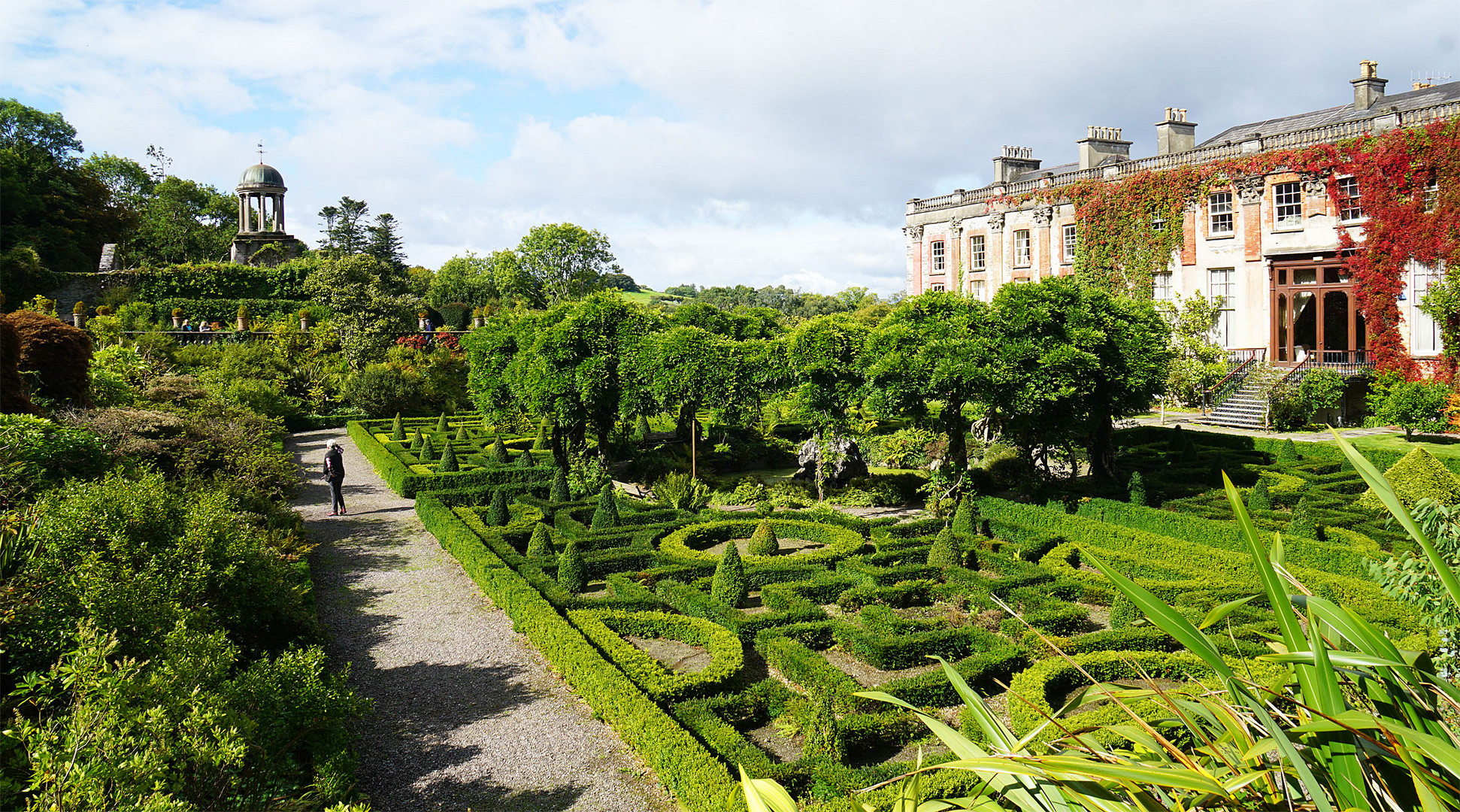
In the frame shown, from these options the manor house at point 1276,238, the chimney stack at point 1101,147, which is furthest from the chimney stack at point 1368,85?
the chimney stack at point 1101,147

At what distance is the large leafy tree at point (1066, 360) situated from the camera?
14.7 meters

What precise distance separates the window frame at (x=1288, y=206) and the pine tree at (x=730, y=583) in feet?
78.0

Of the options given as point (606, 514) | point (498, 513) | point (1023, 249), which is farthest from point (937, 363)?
point (1023, 249)

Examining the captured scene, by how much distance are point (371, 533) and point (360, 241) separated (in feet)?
193

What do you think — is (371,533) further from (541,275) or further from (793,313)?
(793,313)

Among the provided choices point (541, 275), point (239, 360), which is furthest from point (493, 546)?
point (541, 275)

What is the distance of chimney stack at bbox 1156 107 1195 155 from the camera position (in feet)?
104

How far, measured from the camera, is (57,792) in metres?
4.25

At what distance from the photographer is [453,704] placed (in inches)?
341

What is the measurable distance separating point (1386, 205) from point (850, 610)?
2272cm

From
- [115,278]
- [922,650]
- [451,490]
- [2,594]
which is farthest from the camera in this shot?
[115,278]

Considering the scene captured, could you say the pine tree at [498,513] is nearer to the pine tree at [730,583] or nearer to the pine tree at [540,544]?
the pine tree at [540,544]

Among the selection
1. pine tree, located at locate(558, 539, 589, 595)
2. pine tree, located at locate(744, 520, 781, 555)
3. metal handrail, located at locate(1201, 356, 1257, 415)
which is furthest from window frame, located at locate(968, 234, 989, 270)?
pine tree, located at locate(558, 539, 589, 595)

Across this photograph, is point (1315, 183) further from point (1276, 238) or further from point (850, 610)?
point (850, 610)
